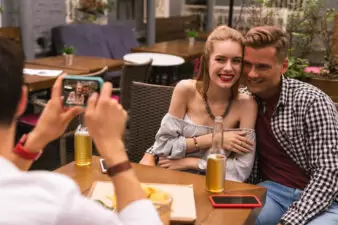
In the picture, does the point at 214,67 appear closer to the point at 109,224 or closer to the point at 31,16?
the point at 109,224

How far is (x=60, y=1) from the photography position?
6.18 meters

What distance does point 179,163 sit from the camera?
2092 millimetres

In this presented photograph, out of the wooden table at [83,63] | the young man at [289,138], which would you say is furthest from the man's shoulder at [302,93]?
the wooden table at [83,63]

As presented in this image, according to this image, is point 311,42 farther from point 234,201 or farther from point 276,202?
point 234,201

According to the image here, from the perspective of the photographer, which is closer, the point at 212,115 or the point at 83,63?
the point at 212,115

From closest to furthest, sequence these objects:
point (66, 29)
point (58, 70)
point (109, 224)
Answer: point (109, 224), point (58, 70), point (66, 29)

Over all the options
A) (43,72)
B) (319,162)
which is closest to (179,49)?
(43,72)

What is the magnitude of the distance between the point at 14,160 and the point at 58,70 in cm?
292

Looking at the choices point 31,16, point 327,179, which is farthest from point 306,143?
point 31,16

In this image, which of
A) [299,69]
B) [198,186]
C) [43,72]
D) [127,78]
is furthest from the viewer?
[43,72]

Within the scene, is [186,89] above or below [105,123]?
below

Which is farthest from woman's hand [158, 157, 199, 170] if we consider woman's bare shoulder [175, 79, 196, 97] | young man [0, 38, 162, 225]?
young man [0, 38, 162, 225]

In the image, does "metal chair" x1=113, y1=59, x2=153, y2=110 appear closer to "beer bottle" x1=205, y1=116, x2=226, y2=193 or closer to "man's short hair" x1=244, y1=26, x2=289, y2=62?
"man's short hair" x1=244, y1=26, x2=289, y2=62

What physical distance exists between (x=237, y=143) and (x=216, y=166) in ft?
1.20
